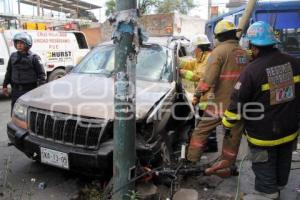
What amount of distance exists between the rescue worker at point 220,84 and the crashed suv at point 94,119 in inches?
13.9

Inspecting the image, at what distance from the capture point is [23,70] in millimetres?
5684

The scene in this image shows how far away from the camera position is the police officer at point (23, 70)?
566 centimetres

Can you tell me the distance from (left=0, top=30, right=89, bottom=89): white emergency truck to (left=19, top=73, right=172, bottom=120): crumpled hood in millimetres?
6549

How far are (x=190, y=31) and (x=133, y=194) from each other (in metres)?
22.0

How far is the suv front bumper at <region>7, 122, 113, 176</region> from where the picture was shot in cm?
373

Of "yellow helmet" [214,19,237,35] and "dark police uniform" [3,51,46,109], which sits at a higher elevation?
"yellow helmet" [214,19,237,35]

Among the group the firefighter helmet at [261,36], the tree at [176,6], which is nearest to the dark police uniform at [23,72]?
the firefighter helmet at [261,36]

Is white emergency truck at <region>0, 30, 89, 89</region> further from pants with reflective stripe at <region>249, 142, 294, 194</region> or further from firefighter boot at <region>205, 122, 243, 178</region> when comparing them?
pants with reflective stripe at <region>249, 142, 294, 194</region>

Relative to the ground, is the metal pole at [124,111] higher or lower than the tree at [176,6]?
lower

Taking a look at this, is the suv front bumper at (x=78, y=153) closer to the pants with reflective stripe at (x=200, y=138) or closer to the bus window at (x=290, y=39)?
the pants with reflective stripe at (x=200, y=138)

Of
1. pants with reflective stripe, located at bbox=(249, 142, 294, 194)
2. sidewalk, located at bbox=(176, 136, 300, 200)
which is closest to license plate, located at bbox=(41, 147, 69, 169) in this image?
sidewalk, located at bbox=(176, 136, 300, 200)

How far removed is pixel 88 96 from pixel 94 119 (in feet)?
1.71

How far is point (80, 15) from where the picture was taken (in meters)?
27.5

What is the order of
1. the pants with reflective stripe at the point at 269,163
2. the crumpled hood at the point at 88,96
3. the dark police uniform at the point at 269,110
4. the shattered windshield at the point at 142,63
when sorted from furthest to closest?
the shattered windshield at the point at 142,63
the crumpled hood at the point at 88,96
the pants with reflective stripe at the point at 269,163
the dark police uniform at the point at 269,110
